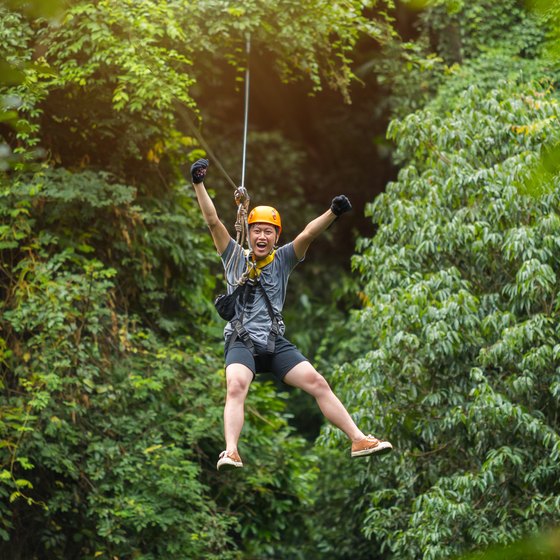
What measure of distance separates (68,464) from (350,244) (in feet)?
35.6

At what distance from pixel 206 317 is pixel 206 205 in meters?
6.30

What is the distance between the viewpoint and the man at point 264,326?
18.5ft

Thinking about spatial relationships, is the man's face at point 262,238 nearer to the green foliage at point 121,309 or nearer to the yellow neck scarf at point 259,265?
the yellow neck scarf at point 259,265

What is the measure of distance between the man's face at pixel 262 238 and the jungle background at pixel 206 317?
257 centimetres

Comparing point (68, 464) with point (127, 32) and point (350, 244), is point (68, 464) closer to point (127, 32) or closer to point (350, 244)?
point (127, 32)

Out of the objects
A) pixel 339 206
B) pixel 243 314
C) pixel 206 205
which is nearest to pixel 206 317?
pixel 243 314

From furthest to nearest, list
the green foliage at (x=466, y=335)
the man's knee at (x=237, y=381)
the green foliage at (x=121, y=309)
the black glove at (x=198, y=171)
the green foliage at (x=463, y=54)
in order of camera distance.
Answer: the green foliage at (x=463, y=54), the green foliage at (x=121, y=309), the green foliage at (x=466, y=335), the man's knee at (x=237, y=381), the black glove at (x=198, y=171)

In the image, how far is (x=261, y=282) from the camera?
5.86m

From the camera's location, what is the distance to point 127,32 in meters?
9.92

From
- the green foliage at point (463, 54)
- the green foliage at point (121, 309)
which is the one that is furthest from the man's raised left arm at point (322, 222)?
the green foliage at point (463, 54)

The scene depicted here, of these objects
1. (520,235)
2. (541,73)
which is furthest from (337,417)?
(541,73)

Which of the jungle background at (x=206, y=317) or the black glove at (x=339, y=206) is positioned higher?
the black glove at (x=339, y=206)

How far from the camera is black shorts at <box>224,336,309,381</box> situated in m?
5.75

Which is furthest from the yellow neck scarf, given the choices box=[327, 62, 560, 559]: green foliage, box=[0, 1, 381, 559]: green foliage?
box=[0, 1, 381, 559]: green foliage
